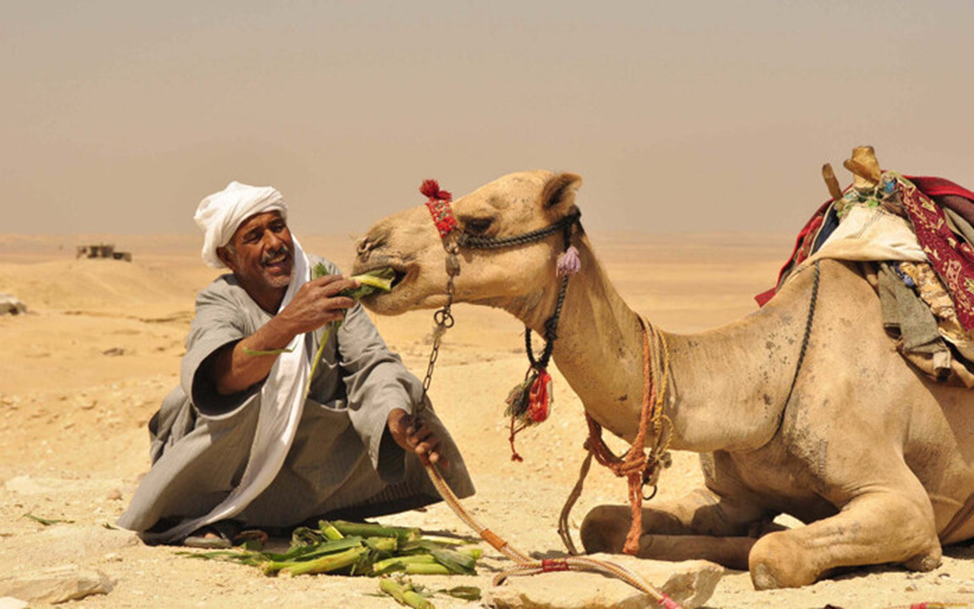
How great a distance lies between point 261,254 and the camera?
5.74 m

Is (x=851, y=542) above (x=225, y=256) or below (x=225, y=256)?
below

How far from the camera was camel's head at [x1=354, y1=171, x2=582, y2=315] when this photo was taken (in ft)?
14.4

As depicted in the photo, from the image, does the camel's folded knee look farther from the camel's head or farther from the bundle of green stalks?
the camel's head

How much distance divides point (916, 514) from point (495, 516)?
276 cm

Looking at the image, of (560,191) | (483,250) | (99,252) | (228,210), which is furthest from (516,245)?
(99,252)

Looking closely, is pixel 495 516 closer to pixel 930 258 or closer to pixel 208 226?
pixel 208 226

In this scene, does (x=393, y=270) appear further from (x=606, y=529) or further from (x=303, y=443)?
(x=606, y=529)

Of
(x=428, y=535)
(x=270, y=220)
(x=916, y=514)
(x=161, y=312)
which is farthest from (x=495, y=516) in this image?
(x=161, y=312)

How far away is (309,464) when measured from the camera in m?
5.73

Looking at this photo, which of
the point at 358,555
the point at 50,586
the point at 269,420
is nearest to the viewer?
the point at 50,586

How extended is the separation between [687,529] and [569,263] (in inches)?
66.5

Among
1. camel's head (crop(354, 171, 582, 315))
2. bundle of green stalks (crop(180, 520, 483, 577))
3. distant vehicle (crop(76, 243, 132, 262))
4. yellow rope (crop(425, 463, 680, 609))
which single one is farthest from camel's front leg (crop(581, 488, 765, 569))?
distant vehicle (crop(76, 243, 132, 262))

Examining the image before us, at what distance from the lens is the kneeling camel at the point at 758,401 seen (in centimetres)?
457

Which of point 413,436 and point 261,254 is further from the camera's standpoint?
point 261,254
